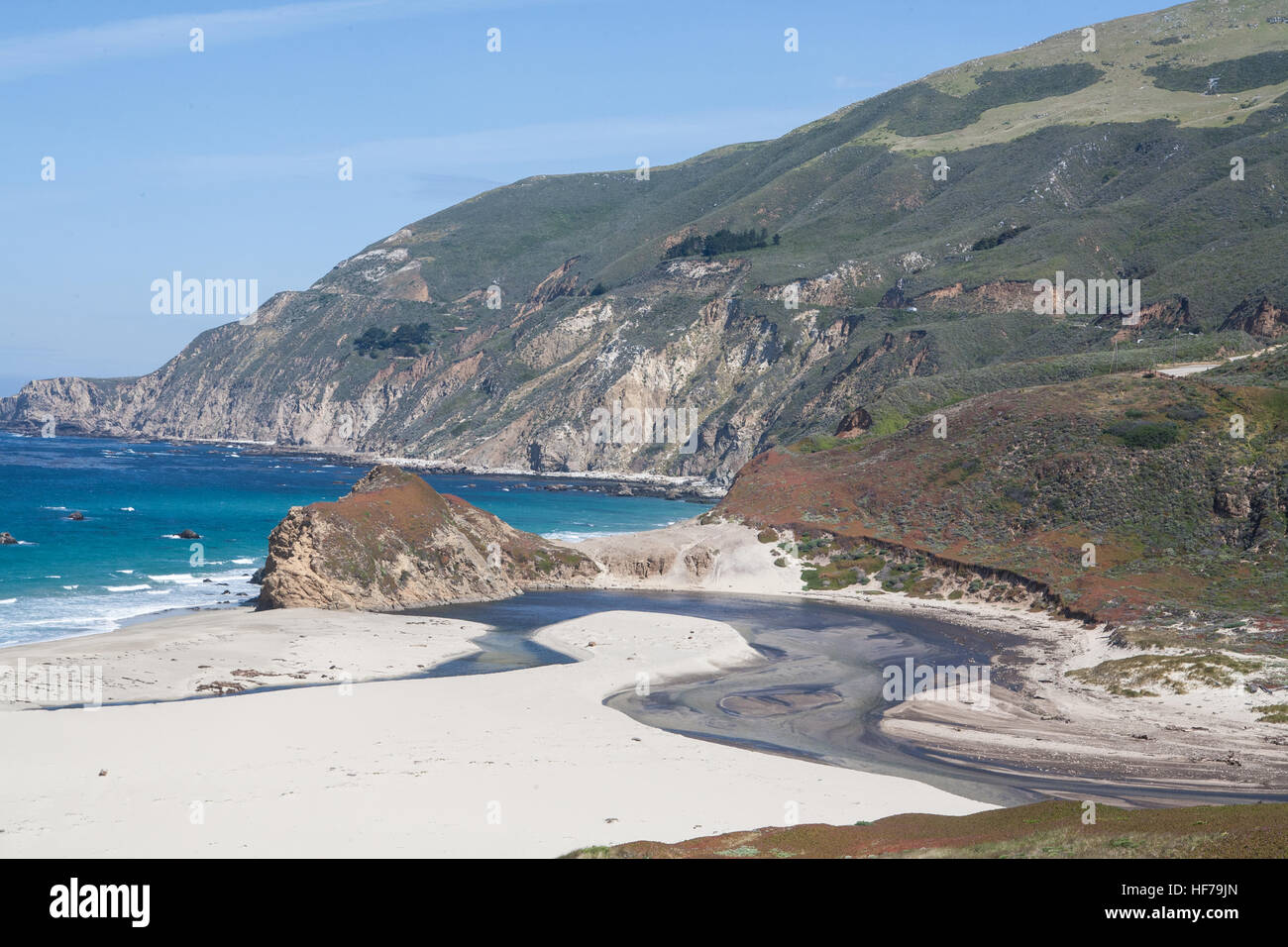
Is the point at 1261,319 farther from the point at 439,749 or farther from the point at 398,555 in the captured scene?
the point at 439,749

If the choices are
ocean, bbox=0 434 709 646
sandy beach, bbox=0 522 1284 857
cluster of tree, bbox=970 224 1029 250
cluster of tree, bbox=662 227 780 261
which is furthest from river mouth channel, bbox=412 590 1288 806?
cluster of tree, bbox=662 227 780 261

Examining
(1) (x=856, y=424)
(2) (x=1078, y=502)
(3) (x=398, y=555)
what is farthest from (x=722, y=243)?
(3) (x=398, y=555)

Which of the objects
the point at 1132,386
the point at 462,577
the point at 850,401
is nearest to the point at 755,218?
the point at 850,401

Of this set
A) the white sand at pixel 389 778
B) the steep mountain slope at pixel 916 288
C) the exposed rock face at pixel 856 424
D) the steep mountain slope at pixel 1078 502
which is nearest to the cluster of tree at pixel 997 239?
the steep mountain slope at pixel 916 288

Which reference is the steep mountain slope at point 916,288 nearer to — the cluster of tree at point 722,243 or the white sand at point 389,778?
the cluster of tree at point 722,243

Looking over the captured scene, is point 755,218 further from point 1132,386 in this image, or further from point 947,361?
point 1132,386

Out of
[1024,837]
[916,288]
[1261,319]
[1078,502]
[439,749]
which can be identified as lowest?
[439,749]

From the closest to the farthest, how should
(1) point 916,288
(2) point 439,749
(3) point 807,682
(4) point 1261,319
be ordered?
1. (2) point 439,749
2. (3) point 807,682
3. (4) point 1261,319
4. (1) point 916,288

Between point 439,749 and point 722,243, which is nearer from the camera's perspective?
point 439,749
